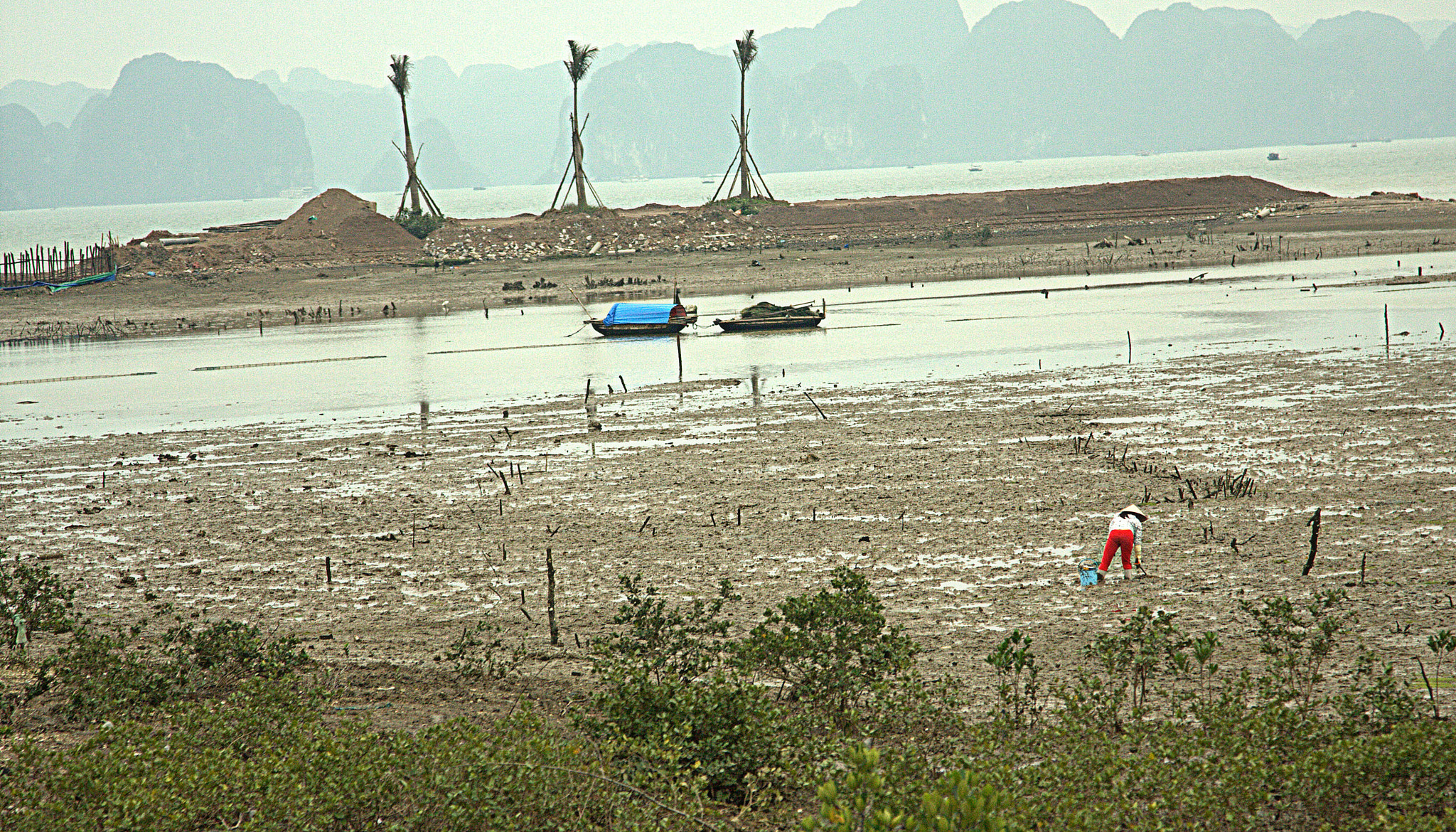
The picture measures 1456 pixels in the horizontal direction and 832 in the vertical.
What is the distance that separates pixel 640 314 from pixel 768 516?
22.2m

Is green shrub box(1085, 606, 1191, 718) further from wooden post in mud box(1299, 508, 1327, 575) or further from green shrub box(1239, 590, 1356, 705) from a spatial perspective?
wooden post in mud box(1299, 508, 1327, 575)

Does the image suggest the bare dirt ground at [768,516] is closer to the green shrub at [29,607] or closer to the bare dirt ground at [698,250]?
the green shrub at [29,607]

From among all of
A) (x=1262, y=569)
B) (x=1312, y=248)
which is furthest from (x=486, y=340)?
(x=1312, y=248)

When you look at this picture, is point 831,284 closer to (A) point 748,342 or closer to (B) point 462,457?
(A) point 748,342

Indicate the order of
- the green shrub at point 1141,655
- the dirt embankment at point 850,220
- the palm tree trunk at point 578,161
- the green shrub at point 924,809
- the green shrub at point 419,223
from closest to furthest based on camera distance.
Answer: the green shrub at point 924,809 → the green shrub at point 1141,655 → the dirt embankment at point 850,220 → the green shrub at point 419,223 → the palm tree trunk at point 578,161

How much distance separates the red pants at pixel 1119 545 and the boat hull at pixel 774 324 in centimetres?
2387

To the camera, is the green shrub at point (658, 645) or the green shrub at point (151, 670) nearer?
the green shrub at point (658, 645)

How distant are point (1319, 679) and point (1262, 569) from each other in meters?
3.43

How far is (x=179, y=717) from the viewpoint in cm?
701

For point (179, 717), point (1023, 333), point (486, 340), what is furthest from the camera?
point (486, 340)

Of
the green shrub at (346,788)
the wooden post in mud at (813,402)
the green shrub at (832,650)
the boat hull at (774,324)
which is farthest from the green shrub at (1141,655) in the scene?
the boat hull at (774,324)

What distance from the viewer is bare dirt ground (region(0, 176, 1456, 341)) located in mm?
46219

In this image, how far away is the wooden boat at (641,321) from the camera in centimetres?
3406

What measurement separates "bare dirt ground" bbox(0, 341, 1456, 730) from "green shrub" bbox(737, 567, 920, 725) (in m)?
0.94
